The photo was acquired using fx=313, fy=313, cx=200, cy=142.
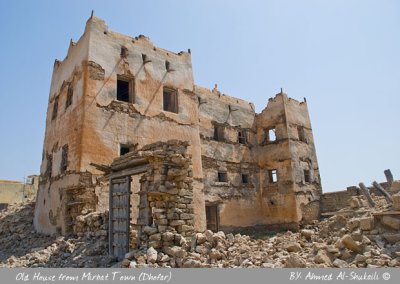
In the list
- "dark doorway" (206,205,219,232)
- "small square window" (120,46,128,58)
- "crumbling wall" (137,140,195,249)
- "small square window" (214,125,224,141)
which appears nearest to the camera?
"crumbling wall" (137,140,195,249)

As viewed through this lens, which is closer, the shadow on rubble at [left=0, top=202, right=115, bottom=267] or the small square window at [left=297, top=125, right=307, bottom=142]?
the shadow on rubble at [left=0, top=202, right=115, bottom=267]

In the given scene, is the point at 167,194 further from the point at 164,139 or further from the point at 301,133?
the point at 301,133

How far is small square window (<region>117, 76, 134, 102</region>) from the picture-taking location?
1446cm

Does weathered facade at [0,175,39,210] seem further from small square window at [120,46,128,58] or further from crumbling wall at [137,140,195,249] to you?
crumbling wall at [137,140,195,249]

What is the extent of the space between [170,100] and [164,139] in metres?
2.59

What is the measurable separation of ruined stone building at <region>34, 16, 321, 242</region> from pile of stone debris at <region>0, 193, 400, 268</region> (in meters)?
1.16

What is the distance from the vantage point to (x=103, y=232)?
10336mm

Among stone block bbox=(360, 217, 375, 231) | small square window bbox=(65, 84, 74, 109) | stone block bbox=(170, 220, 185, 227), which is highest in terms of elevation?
small square window bbox=(65, 84, 74, 109)

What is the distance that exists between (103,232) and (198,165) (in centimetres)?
654

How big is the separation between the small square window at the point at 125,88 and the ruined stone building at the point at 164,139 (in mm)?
52

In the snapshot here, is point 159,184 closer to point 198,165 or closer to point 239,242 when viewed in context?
point 239,242

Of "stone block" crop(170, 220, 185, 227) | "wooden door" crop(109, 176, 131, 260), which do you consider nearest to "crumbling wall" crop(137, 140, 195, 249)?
"stone block" crop(170, 220, 185, 227)

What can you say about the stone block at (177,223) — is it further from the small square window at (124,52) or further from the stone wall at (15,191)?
the stone wall at (15,191)

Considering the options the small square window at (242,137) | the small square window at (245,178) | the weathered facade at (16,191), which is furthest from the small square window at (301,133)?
the weathered facade at (16,191)
